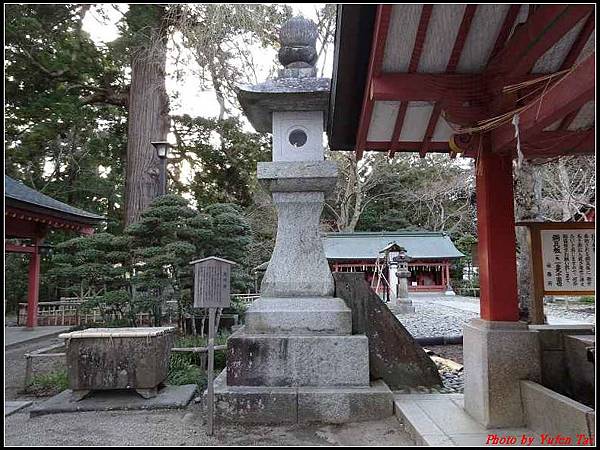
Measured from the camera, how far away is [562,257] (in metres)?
4.54

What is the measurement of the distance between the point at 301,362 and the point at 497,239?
2.22 m

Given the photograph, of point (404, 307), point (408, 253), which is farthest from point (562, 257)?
point (408, 253)

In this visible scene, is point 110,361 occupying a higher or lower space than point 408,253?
lower

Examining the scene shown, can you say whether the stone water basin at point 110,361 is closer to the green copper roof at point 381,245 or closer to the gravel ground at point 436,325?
the gravel ground at point 436,325

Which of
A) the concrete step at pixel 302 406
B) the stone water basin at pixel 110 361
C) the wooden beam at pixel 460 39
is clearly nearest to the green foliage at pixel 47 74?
the stone water basin at pixel 110 361

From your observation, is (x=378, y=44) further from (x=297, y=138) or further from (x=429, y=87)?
(x=297, y=138)

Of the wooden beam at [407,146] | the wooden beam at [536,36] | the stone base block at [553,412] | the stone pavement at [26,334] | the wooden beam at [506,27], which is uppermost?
the wooden beam at [506,27]

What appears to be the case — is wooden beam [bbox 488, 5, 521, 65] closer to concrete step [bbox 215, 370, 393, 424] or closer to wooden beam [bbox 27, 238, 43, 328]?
concrete step [bbox 215, 370, 393, 424]

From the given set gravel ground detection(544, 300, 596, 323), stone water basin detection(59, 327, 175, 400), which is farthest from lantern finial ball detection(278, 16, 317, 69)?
gravel ground detection(544, 300, 596, 323)

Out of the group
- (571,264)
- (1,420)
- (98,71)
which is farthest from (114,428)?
(98,71)

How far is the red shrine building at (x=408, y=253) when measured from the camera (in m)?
28.2

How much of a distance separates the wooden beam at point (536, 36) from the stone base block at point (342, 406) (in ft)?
10.3

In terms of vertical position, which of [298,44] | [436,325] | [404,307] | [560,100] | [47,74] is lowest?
[436,325]

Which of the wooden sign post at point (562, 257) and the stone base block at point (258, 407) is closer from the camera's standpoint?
the stone base block at point (258, 407)
